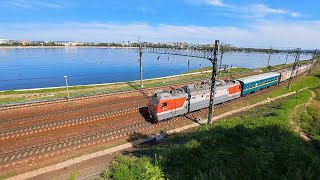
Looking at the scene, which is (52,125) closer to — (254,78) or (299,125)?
(299,125)

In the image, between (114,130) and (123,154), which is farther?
(114,130)

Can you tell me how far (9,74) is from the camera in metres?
80.4

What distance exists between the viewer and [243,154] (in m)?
14.8

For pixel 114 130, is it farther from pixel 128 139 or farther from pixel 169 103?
→ pixel 169 103

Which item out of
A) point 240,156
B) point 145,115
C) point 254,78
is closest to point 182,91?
point 145,115

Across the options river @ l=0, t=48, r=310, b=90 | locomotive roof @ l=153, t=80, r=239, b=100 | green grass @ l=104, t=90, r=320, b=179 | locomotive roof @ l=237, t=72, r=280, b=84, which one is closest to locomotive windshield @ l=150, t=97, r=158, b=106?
locomotive roof @ l=153, t=80, r=239, b=100

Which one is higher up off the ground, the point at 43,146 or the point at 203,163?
the point at 203,163

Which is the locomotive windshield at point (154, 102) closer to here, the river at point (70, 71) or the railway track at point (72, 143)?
the railway track at point (72, 143)

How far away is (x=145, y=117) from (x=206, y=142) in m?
12.5

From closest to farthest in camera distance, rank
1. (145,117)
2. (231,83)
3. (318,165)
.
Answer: (318,165) → (145,117) → (231,83)

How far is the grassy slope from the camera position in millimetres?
10610

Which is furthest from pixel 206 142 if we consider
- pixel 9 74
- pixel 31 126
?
pixel 9 74

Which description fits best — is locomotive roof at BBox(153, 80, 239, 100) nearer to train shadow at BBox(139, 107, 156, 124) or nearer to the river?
train shadow at BBox(139, 107, 156, 124)

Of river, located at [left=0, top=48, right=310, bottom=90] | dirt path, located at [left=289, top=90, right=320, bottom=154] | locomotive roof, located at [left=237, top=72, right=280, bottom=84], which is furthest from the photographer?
river, located at [left=0, top=48, right=310, bottom=90]
